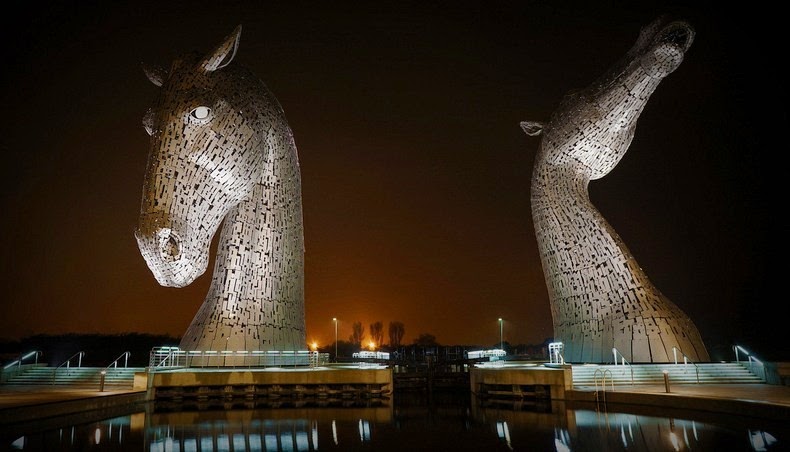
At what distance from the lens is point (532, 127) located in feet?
66.0

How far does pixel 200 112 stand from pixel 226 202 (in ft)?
8.22

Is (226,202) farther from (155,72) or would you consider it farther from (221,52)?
(155,72)

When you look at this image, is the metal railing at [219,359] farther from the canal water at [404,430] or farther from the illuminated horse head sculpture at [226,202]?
the canal water at [404,430]

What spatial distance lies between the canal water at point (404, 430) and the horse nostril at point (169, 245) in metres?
3.38

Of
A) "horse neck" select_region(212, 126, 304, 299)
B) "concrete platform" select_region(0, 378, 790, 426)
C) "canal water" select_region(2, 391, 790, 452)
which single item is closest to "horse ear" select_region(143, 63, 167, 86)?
"horse neck" select_region(212, 126, 304, 299)

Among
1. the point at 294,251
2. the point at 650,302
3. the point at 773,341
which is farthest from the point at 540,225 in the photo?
the point at 773,341

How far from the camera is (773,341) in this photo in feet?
120

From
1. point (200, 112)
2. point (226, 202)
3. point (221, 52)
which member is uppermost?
point (221, 52)

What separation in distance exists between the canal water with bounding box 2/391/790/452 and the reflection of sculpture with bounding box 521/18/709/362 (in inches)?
157

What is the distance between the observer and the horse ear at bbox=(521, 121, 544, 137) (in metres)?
19.9

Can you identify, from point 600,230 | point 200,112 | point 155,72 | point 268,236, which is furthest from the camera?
point 600,230

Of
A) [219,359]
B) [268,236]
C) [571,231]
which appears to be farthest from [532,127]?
[219,359]

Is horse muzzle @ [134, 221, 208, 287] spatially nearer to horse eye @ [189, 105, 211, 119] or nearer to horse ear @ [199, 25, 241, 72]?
horse eye @ [189, 105, 211, 119]

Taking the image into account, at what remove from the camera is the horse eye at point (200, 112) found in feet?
47.2
